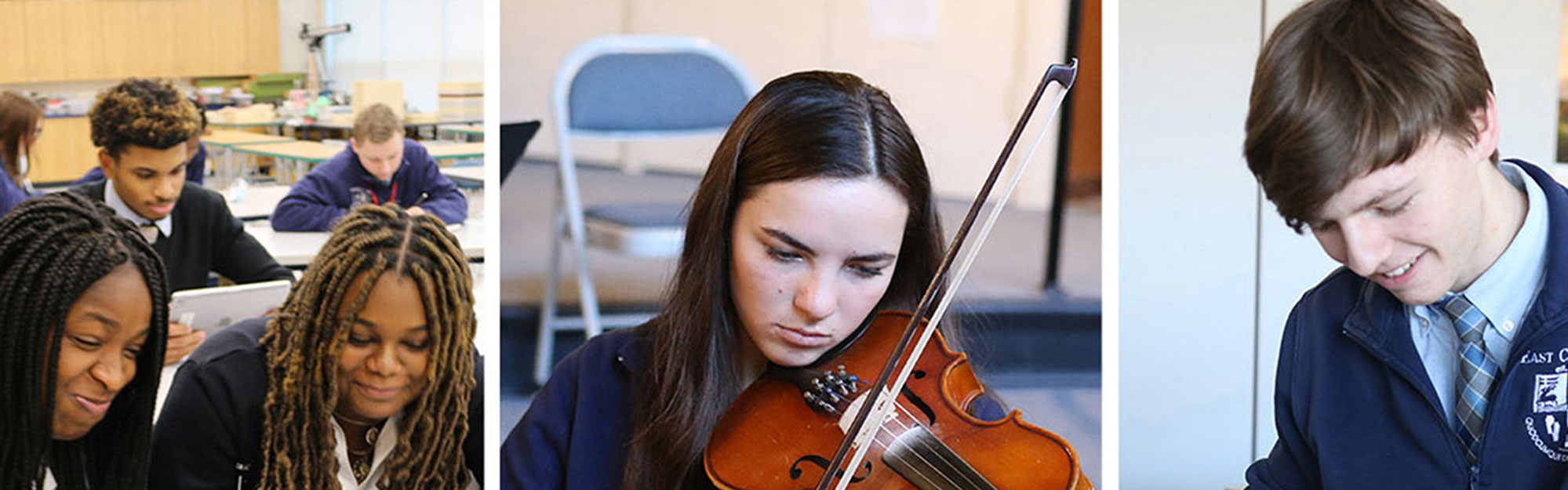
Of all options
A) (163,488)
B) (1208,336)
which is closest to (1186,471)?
(1208,336)

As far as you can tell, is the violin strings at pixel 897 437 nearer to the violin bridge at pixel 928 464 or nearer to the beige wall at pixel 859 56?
the violin bridge at pixel 928 464

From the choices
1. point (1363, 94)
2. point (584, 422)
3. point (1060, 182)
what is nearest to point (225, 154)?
point (584, 422)

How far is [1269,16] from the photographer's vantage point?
253 cm

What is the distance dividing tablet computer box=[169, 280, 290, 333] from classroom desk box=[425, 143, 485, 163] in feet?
0.89

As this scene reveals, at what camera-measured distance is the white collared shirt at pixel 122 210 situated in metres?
1.82

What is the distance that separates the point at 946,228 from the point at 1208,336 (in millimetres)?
892

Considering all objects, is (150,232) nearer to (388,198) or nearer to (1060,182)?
(388,198)

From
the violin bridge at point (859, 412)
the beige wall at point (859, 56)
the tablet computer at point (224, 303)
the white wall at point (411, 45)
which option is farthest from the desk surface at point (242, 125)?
the violin bridge at point (859, 412)

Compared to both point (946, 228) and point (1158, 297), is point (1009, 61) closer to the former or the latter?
point (946, 228)

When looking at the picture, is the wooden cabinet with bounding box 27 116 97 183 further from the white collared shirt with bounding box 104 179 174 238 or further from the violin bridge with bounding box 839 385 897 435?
the violin bridge with bounding box 839 385 897 435

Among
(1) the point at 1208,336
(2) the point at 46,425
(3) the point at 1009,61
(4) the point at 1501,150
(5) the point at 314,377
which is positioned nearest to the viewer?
(2) the point at 46,425

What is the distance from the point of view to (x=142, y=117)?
1839 mm

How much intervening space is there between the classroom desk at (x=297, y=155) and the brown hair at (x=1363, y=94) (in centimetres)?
129

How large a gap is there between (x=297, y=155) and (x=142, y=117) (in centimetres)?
22
